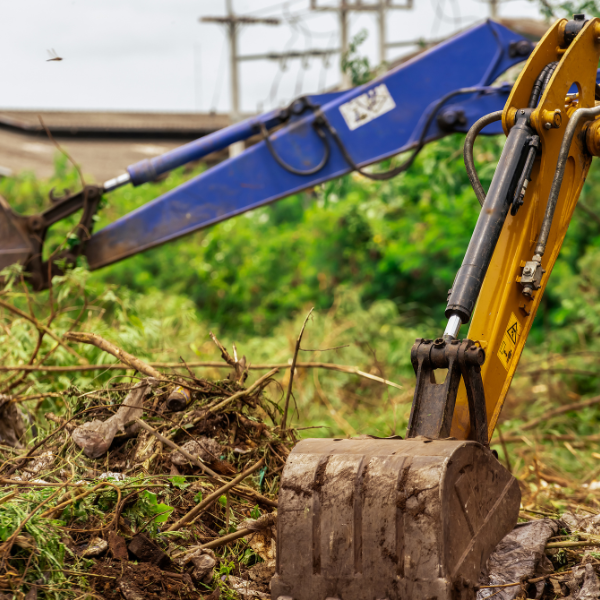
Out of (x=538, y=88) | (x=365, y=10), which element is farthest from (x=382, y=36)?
(x=538, y=88)

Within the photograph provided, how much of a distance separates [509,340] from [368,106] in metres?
2.40

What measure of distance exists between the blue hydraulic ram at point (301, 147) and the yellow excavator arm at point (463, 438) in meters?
1.51

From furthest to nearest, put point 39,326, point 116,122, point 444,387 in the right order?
point 116,122 < point 39,326 < point 444,387

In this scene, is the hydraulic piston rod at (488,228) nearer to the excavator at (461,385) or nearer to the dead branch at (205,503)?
the excavator at (461,385)

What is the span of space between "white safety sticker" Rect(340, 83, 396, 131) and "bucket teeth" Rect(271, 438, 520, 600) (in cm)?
285

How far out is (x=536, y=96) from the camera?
3076 millimetres

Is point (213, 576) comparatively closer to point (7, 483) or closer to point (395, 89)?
point (7, 483)

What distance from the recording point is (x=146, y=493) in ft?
9.11

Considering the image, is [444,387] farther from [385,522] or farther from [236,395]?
[236,395]

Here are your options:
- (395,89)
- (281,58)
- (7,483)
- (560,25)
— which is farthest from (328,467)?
(281,58)

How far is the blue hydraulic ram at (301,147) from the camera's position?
4742 mm

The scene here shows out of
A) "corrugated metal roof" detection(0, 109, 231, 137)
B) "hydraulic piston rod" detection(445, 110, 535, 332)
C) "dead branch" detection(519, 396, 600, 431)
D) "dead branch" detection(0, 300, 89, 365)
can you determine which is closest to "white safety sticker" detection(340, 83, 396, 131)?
"hydraulic piston rod" detection(445, 110, 535, 332)

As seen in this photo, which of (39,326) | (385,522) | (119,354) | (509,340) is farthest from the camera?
(39,326)

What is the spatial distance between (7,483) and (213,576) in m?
0.87
